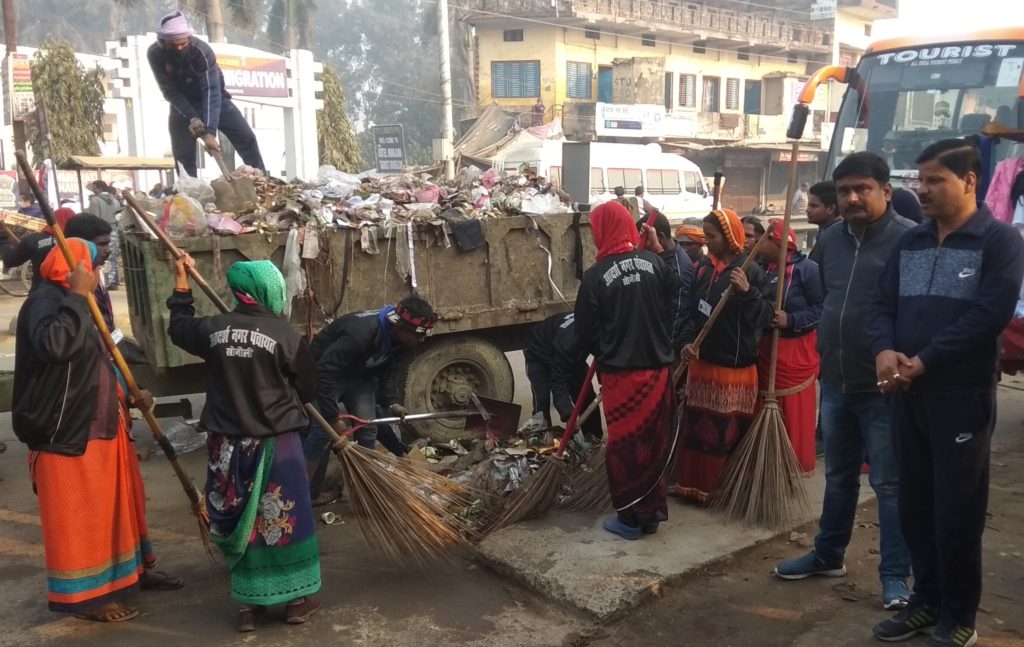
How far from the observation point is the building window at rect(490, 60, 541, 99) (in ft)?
102

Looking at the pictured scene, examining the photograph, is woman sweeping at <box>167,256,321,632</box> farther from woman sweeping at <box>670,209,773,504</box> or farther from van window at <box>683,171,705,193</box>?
van window at <box>683,171,705,193</box>

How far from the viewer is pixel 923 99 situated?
8.81 metres

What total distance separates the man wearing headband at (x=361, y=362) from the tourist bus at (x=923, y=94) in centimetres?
520

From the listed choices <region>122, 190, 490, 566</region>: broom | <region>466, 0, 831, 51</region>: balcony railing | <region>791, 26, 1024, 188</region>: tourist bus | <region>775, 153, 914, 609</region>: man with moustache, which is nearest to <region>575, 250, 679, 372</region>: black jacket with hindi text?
<region>775, 153, 914, 609</region>: man with moustache

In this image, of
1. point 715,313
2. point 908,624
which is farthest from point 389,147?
point 908,624

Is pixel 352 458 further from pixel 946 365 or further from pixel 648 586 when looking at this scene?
pixel 946 365

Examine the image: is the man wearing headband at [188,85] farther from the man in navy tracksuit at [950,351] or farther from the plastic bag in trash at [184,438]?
the man in navy tracksuit at [950,351]

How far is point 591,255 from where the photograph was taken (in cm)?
674

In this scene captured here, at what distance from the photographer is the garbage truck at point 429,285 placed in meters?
5.18

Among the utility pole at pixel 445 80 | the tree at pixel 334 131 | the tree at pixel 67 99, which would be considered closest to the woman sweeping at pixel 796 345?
the utility pole at pixel 445 80

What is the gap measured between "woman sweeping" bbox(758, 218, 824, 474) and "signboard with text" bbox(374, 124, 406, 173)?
11.8 m

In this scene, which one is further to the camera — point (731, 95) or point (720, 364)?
point (731, 95)

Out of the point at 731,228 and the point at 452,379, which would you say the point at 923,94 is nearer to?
the point at 731,228

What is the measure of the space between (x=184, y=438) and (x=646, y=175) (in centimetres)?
1620
